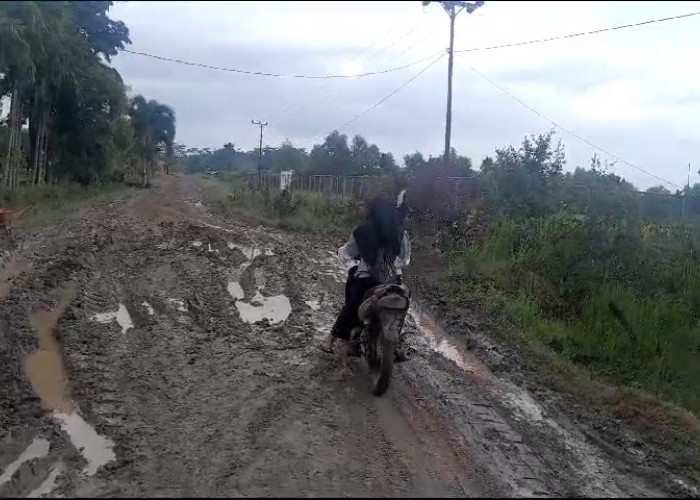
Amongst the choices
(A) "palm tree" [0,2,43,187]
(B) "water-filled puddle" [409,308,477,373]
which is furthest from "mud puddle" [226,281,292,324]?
(A) "palm tree" [0,2,43,187]

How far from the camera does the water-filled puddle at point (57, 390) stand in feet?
15.8

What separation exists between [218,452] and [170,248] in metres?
10.2

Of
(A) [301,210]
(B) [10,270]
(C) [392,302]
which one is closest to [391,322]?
(C) [392,302]

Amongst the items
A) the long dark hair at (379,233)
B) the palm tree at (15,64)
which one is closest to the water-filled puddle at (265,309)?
the long dark hair at (379,233)

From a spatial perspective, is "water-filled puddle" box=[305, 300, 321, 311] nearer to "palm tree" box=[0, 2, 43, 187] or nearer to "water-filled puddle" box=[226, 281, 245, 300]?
"water-filled puddle" box=[226, 281, 245, 300]

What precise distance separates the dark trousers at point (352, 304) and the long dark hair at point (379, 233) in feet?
0.66

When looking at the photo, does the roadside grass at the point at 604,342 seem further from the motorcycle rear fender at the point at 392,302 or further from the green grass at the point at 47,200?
the green grass at the point at 47,200

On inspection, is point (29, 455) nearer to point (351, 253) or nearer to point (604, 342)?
point (351, 253)

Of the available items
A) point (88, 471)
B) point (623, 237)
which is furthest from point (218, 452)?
point (623, 237)

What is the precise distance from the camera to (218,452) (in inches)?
185

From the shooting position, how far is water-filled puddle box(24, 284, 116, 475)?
4820 mm

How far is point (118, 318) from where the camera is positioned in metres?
8.63

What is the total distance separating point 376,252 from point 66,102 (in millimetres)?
27606

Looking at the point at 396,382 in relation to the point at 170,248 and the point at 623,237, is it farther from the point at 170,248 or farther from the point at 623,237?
the point at 170,248
